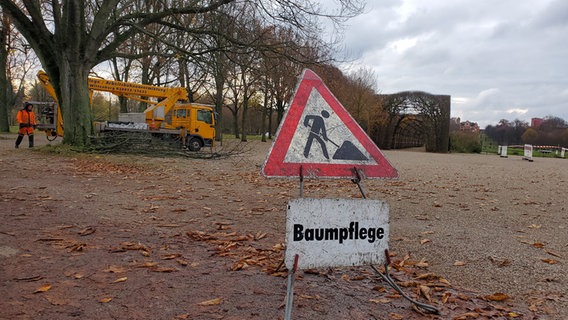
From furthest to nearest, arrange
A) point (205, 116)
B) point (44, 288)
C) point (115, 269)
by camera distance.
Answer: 1. point (205, 116)
2. point (115, 269)
3. point (44, 288)

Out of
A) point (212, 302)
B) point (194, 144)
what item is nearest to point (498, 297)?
point (212, 302)

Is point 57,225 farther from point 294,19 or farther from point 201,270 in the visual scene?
point 294,19

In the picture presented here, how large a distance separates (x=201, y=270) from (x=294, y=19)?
923 cm

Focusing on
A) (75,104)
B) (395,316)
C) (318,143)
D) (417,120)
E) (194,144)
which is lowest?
(395,316)

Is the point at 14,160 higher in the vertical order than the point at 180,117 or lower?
lower

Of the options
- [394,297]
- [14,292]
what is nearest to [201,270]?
[14,292]

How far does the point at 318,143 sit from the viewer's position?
2750 mm

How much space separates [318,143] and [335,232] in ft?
1.93

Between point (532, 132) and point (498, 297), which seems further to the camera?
point (532, 132)

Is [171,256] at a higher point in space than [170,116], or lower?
lower

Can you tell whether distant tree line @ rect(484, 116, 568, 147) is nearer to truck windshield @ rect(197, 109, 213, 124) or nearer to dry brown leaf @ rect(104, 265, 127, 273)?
truck windshield @ rect(197, 109, 213, 124)

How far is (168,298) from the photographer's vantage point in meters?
2.93

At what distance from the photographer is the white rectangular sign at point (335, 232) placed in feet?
8.30

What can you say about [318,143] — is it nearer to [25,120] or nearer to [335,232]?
[335,232]
